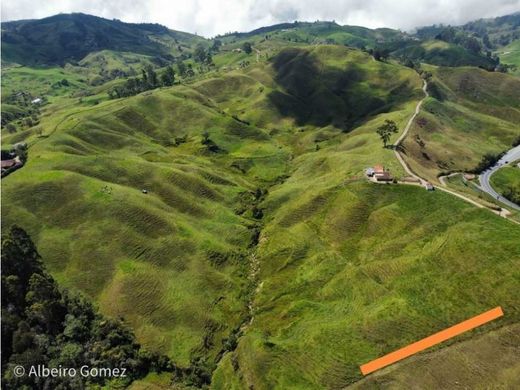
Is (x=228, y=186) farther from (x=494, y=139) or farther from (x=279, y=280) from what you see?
(x=494, y=139)

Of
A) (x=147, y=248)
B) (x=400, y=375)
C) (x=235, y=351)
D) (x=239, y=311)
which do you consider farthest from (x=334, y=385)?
(x=147, y=248)

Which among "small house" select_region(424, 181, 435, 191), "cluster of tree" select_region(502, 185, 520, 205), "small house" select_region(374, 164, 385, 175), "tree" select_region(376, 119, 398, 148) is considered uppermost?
"tree" select_region(376, 119, 398, 148)

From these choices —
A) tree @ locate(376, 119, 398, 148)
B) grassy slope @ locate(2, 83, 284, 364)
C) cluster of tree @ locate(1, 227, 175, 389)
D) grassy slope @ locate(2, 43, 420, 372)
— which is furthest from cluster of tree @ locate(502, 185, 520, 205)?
cluster of tree @ locate(1, 227, 175, 389)

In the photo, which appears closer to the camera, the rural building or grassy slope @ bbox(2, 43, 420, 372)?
grassy slope @ bbox(2, 43, 420, 372)

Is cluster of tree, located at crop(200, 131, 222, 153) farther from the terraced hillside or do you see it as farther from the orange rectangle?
the orange rectangle

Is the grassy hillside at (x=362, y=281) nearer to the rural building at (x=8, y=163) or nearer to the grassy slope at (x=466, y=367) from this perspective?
the grassy slope at (x=466, y=367)
